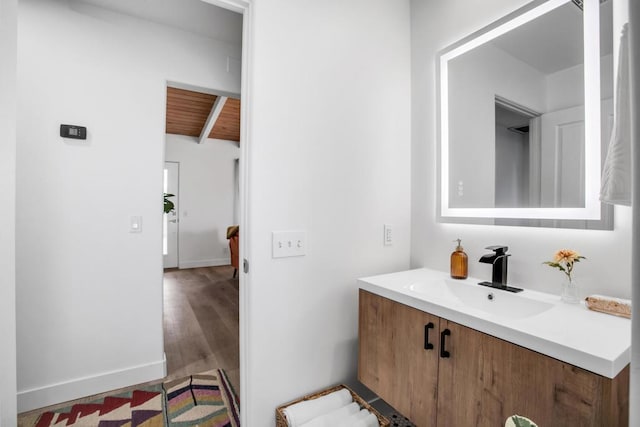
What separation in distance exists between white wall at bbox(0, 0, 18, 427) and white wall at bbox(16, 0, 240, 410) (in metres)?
0.59

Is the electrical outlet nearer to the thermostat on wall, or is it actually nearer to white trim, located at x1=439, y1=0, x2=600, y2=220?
white trim, located at x1=439, y1=0, x2=600, y2=220

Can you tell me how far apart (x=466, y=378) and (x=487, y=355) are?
0.12 metres

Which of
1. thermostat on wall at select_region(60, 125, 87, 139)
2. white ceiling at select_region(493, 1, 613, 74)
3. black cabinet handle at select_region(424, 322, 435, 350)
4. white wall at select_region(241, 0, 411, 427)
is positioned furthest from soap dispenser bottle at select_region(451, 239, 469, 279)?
thermostat on wall at select_region(60, 125, 87, 139)

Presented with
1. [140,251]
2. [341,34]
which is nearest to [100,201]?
[140,251]

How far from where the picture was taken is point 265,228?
1.33 meters

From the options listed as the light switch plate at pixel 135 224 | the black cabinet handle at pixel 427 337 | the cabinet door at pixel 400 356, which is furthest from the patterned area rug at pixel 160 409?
the black cabinet handle at pixel 427 337

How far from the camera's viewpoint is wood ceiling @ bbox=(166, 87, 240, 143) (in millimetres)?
3569

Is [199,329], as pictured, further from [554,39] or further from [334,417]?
[554,39]

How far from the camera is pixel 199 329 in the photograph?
9.43 feet

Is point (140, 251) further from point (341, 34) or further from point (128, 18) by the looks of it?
point (341, 34)

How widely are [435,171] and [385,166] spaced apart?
0.88 ft

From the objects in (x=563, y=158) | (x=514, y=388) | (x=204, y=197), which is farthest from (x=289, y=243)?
(x=204, y=197)

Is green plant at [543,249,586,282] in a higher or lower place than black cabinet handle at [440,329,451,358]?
higher

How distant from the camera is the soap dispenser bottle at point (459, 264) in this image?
4.66 feet
